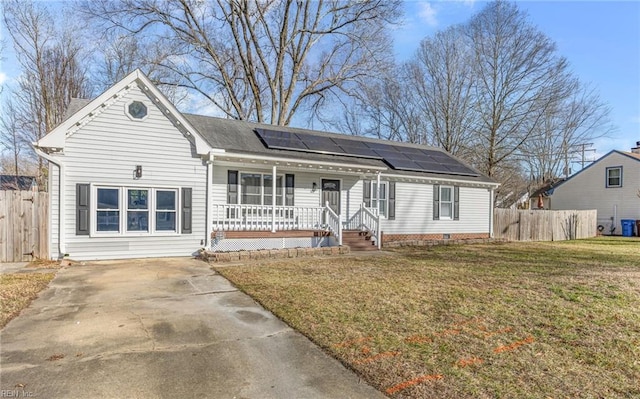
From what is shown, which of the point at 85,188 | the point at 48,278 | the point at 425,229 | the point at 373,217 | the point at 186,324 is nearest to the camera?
the point at 186,324

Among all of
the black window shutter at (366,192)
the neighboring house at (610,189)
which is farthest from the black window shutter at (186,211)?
the neighboring house at (610,189)

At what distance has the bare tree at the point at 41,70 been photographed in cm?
2028

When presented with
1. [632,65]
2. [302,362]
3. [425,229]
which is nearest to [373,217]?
[425,229]

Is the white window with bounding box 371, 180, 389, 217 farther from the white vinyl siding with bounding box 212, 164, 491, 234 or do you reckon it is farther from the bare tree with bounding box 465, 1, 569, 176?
the bare tree with bounding box 465, 1, 569, 176

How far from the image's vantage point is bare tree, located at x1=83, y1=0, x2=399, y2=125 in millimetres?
22453

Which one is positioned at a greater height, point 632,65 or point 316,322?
point 632,65

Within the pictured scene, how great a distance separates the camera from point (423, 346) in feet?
13.5

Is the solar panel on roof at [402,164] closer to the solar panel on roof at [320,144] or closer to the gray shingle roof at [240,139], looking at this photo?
the gray shingle roof at [240,139]

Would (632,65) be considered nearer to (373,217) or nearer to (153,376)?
(373,217)

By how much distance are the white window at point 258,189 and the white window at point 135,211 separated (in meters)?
2.36

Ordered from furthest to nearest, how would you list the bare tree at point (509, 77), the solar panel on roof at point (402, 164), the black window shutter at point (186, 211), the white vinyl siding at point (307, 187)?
the bare tree at point (509, 77) < the solar panel on roof at point (402, 164) < the white vinyl siding at point (307, 187) < the black window shutter at point (186, 211)

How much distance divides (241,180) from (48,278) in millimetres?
6127

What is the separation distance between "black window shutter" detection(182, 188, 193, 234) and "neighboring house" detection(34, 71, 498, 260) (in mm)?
29

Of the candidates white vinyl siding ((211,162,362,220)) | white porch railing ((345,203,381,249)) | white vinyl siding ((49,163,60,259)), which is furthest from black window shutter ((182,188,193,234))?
white porch railing ((345,203,381,249))
